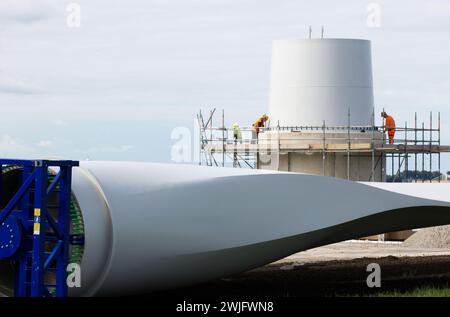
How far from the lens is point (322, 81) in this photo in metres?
33.8

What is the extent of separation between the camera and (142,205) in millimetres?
14477

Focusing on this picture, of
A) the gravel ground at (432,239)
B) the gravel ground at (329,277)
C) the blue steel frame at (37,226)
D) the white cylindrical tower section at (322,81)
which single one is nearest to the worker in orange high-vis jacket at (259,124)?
the white cylindrical tower section at (322,81)

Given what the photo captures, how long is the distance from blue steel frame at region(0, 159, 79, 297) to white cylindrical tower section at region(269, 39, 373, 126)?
20.8m

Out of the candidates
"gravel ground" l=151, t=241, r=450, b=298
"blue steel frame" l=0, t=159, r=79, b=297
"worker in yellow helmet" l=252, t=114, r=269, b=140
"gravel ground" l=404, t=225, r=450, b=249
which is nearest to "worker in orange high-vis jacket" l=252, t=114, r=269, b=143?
"worker in yellow helmet" l=252, t=114, r=269, b=140

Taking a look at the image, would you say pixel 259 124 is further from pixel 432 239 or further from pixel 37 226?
pixel 37 226

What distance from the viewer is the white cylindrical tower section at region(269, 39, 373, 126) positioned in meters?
33.7

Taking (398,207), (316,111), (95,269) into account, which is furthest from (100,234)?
(316,111)

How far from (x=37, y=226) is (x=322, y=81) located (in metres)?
21.5

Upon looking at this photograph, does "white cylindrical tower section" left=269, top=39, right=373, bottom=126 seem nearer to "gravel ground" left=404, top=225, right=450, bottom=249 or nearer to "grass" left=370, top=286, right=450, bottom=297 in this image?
"gravel ground" left=404, top=225, right=450, bottom=249

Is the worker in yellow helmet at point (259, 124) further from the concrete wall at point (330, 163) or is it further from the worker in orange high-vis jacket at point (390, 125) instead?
the worker in orange high-vis jacket at point (390, 125)

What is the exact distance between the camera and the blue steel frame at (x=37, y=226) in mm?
13414

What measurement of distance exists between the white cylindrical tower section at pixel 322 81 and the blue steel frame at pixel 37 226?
20.8 meters

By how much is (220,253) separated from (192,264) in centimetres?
52
